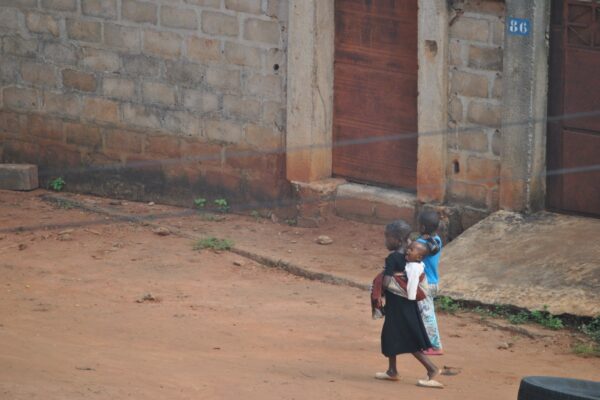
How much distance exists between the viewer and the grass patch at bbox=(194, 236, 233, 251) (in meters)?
13.0

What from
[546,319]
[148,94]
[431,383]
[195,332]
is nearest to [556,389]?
[431,383]

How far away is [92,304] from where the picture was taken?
36.7 feet

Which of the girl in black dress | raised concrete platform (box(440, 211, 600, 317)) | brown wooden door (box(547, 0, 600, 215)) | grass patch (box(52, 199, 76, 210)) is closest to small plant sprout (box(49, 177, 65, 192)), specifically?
grass patch (box(52, 199, 76, 210))

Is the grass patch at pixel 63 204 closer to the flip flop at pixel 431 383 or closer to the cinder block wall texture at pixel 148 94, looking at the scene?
the cinder block wall texture at pixel 148 94

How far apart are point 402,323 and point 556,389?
1.39 m

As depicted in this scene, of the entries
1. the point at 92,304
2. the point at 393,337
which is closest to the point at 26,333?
the point at 92,304

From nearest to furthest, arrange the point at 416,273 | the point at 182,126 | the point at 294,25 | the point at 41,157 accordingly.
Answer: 1. the point at 416,273
2. the point at 294,25
3. the point at 182,126
4. the point at 41,157

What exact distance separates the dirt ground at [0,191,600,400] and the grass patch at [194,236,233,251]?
4.9 inches

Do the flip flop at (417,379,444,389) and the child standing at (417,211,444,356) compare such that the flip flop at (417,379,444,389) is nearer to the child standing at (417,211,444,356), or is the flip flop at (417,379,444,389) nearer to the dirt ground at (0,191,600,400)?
the dirt ground at (0,191,600,400)

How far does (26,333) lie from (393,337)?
280 centimetres

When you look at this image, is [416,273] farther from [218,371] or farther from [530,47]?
[530,47]

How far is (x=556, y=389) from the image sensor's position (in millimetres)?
7766

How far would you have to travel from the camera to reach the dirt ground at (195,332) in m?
8.74

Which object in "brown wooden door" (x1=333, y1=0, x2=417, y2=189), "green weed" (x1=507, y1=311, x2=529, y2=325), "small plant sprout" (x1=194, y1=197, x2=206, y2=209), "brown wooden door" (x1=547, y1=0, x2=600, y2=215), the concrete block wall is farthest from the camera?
"small plant sprout" (x1=194, y1=197, x2=206, y2=209)
